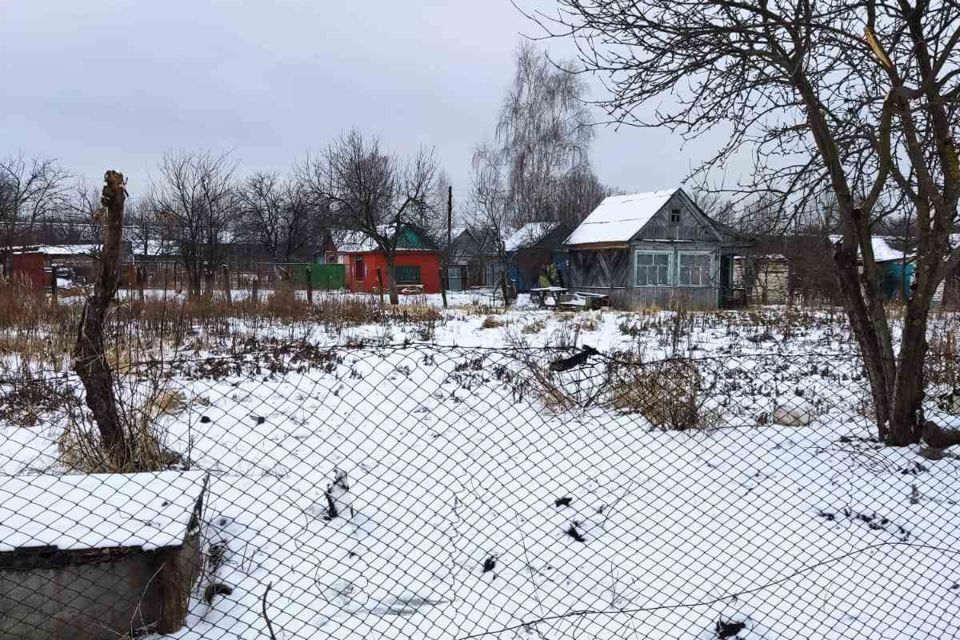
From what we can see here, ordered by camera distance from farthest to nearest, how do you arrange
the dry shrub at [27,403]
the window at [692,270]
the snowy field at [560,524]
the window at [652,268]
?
the window at [692,270] < the window at [652,268] < the dry shrub at [27,403] < the snowy field at [560,524]

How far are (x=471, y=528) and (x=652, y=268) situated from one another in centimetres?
2099

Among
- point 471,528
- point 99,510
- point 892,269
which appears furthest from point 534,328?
point 99,510

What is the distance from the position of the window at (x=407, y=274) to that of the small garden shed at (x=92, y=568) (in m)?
29.9

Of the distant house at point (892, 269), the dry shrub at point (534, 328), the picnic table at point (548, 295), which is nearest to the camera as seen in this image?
the distant house at point (892, 269)

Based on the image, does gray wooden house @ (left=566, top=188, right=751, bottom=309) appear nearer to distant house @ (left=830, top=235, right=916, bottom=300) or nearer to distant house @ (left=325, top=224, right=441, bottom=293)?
distant house @ (left=830, top=235, right=916, bottom=300)

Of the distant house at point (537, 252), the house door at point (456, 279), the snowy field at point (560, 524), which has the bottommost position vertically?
the snowy field at point (560, 524)

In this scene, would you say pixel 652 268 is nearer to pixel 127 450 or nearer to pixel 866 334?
pixel 866 334

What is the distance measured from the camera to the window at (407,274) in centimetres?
3253

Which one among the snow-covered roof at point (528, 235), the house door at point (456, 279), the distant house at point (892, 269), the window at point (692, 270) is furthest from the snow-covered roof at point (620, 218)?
the house door at point (456, 279)

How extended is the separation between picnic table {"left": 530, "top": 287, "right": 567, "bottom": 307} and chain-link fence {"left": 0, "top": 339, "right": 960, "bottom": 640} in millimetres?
16916

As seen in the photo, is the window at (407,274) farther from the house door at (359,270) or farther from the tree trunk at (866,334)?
the tree trunk at (866,334)

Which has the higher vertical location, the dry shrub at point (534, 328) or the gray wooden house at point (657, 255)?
the gray wooden house at point (657, 255)

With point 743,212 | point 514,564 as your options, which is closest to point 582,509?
point 514,564

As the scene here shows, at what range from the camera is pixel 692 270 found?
78.4 ft
